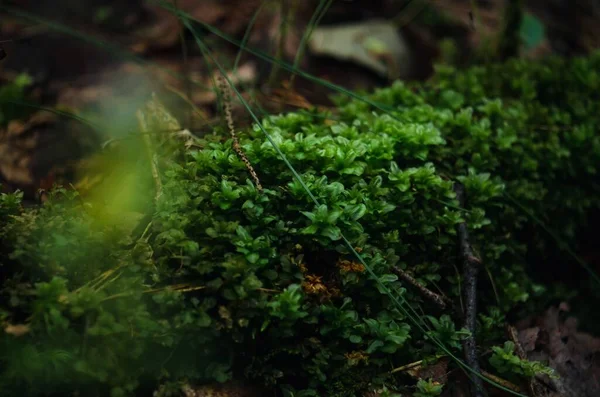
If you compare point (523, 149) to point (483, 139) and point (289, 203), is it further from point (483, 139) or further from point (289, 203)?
point (289, 203)

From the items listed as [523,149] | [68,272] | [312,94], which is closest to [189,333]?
[68,272]

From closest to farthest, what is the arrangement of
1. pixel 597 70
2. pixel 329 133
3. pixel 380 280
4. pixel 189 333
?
pixel 189 333 < pixel 380 280 < pixel 329 133 < pixel 597 70

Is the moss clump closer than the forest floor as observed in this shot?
Yes

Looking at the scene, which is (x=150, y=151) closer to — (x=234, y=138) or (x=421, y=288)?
(x=234, y=138)

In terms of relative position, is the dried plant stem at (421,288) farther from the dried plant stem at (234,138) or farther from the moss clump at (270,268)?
the dried plant stem at (234,138)

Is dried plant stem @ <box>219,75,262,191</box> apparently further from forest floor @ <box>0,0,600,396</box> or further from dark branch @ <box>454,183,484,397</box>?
dark branch @ <box>454,183,484,397</box>

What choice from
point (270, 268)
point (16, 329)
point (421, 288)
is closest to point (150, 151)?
point (270, 268)

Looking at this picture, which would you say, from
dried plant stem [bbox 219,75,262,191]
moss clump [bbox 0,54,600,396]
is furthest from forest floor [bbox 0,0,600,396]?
moss clump [bbox 0,54,600,396]

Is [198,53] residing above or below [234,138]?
below
